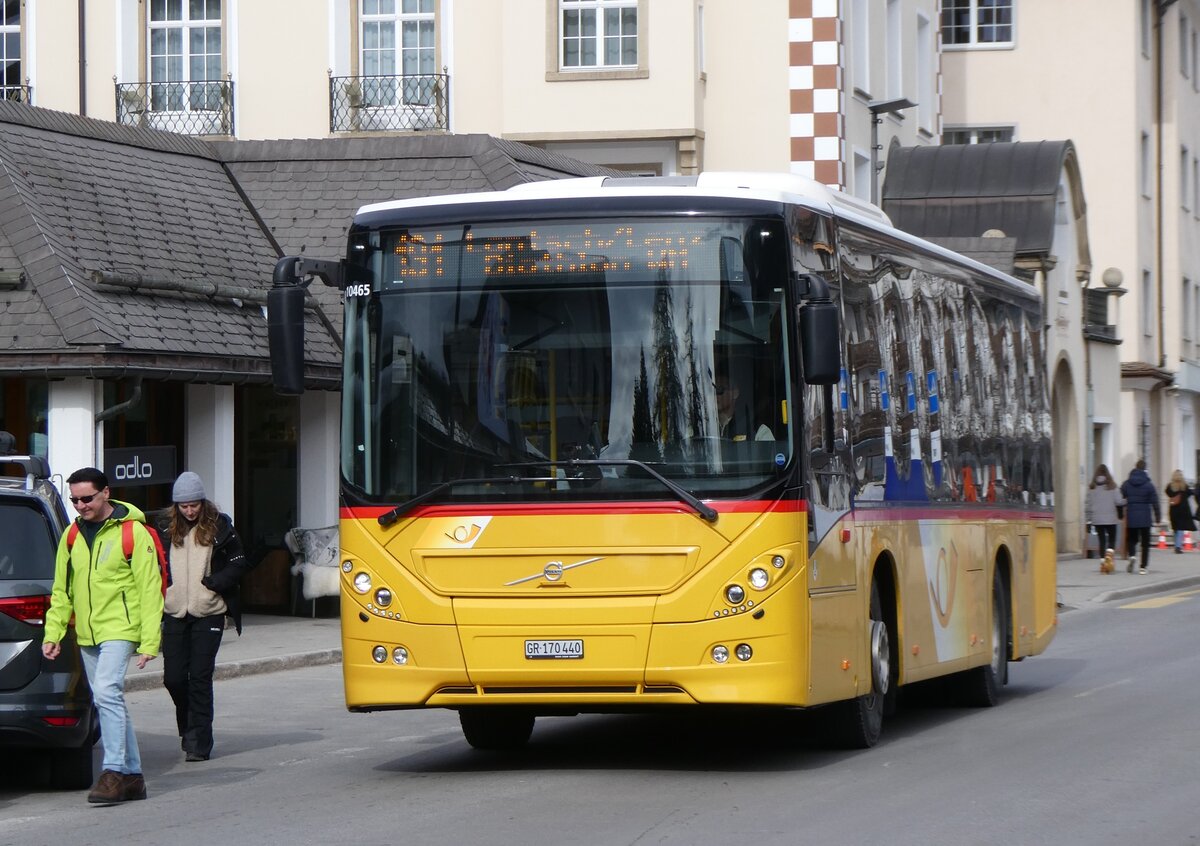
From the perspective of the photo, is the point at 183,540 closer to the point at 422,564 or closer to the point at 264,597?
the point at 422,564

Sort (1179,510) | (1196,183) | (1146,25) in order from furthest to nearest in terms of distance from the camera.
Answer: (1196,183) → (1146,25) → (1179,510)

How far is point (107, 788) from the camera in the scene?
10.8 meters

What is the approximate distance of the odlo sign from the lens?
20844 mm

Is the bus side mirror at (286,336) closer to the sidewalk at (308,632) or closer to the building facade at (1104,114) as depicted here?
the sidewalk at (308,632)

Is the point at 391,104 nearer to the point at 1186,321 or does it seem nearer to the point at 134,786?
the point at 134,786

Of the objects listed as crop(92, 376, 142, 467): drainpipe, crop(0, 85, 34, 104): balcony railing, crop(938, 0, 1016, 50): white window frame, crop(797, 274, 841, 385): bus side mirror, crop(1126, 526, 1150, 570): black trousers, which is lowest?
crop(1126, 526, 1150, 570): black trousers

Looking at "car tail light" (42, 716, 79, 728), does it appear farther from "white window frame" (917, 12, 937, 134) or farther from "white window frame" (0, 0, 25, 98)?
"white window frame" (917, 12, 937, 134)

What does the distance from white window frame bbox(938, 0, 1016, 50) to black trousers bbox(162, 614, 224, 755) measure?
4202cm

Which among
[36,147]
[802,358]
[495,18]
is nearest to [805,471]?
[802,358]

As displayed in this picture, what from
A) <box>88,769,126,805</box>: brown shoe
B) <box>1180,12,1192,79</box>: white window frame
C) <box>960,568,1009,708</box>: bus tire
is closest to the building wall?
<box>960,568,1009,708</box>: bus tire

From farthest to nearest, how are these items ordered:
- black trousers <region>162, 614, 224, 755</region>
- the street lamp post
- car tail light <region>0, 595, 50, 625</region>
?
1. the street lamp post
2. black trousers <region>162, 614, 224, 755</region>
3. car tail light <region>0, 595, 50, 625</region>

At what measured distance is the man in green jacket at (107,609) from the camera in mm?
10742

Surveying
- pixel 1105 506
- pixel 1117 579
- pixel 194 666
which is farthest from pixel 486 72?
pixel 194 666

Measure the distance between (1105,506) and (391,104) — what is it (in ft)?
45.9
